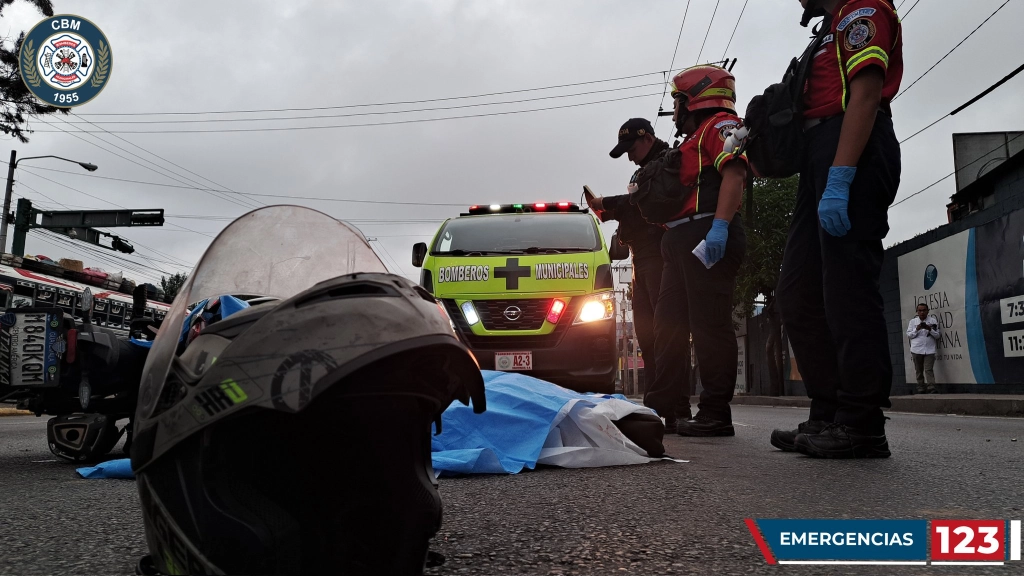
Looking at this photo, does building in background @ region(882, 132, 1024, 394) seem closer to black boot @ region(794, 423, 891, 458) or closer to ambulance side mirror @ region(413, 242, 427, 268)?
ambulance side mirror @ region(413, 242, 427, 268)

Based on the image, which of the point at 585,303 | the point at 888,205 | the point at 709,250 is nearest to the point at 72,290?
the point at 585,303

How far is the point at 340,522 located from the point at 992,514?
1720mm

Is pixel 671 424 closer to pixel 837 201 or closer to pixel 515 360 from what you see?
pixel 515 360

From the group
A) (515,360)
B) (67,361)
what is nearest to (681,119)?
(515,360)

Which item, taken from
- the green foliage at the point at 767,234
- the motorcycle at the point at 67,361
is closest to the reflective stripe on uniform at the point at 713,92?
the motorcycle at the point at 67,361

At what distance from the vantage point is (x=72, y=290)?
18.6 meters

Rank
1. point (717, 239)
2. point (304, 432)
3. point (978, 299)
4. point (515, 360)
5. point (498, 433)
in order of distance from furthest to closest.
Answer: point (978, 299)
point (515, 360)
point (717, 239)
point (498, 433)
point (304, 432)

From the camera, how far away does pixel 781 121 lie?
3.30 metres

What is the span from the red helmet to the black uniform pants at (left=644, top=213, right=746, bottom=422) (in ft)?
2.42

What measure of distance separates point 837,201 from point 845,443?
1.00 meters

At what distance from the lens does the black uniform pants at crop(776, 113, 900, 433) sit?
300 centimetres

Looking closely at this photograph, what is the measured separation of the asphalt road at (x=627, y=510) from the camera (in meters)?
1.48

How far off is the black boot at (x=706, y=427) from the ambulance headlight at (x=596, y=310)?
121 centimetres

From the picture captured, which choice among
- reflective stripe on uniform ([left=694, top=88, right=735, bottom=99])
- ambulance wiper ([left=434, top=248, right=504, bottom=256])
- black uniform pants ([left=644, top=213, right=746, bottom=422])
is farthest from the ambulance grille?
reflective stripe on uniform ([left=694, top=88, right=735, bottom=99])
